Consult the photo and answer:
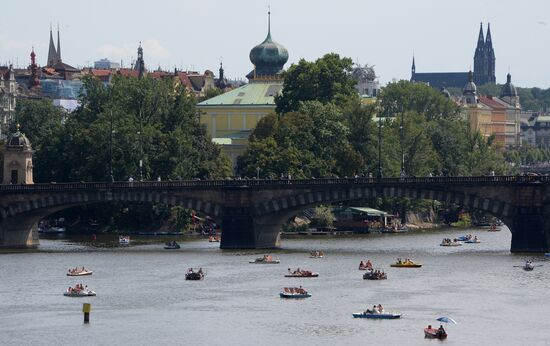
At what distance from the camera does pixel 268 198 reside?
164 m

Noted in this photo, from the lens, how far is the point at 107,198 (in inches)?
6575

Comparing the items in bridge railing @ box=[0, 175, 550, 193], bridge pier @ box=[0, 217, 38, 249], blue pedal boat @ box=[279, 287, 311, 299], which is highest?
bridge railing @ box=[0, 175, 550, 193]

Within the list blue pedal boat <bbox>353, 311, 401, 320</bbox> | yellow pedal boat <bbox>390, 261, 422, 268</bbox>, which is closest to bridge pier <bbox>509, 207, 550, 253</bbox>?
yellow pedal boat <bbox>390, 261, 422, 268</bbox>

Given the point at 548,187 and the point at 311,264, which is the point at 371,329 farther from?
the point at 548,187

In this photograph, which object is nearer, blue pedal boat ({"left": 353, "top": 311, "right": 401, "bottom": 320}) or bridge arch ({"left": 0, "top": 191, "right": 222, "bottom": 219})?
blue pedal boat ({"left": 353, "top": 311, "right": 401, "bottom": 320})

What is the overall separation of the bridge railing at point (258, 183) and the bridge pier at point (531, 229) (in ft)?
8.74

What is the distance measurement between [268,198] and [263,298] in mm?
36831

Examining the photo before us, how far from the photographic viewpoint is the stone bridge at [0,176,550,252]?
15700cm

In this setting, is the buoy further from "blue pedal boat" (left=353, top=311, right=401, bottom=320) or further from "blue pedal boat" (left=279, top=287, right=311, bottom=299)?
"blue pedal boat" (left=353, top=311, right=401, bottom=320)

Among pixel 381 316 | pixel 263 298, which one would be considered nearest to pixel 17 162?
pixel 263 298

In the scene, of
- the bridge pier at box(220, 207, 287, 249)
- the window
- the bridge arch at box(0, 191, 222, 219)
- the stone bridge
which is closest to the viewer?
the stone bridge

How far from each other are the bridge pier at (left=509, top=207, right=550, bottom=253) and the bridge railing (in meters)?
2.66

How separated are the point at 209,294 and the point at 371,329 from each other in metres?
19.0

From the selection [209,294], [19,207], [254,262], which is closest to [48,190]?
[19,207]
